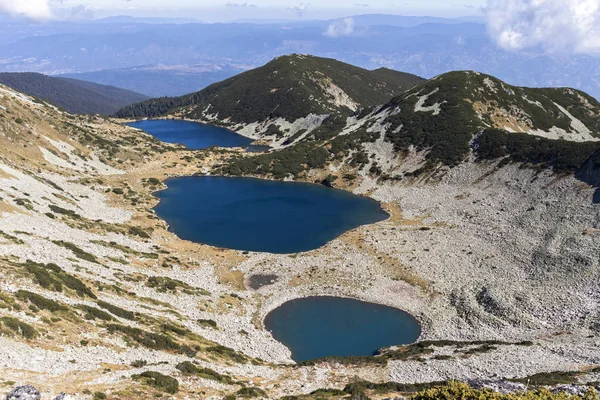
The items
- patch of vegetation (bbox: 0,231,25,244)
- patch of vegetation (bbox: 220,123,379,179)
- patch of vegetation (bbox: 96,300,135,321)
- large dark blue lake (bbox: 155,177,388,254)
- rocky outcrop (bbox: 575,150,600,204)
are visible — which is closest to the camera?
patch of vegetation (bbox: 96,300,135,321)

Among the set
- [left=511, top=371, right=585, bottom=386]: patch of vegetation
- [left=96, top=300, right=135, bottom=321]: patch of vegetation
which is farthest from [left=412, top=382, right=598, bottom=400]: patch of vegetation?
[left=96, top=300, right=135, bottom=321]: patch of vegetation

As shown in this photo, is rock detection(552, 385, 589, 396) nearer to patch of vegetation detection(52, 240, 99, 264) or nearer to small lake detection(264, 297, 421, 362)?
small lake detection(264, 297, 421, 362)

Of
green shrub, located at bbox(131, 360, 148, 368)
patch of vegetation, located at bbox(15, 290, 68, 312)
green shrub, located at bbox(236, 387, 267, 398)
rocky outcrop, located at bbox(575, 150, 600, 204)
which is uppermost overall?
rocky outcrop, located at bbox(575, 150, 600, 204)

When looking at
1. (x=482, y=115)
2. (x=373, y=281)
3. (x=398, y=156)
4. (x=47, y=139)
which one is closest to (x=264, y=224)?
(x=373, y=281)

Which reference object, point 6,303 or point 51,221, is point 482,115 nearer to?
point 51,221

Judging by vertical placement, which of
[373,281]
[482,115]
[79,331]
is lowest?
[373,281]

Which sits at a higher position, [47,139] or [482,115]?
[482,115]

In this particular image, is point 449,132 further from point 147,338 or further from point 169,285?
point 147,338
